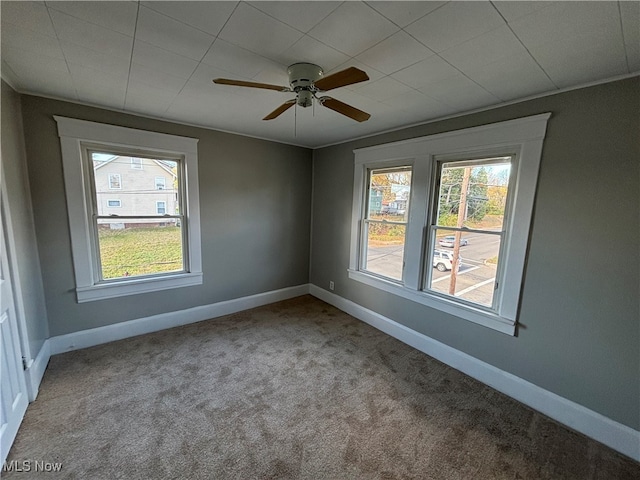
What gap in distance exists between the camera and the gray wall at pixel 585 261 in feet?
5.63

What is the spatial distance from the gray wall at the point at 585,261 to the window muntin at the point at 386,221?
961mm

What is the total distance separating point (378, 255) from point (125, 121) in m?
3.16

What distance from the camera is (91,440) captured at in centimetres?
172

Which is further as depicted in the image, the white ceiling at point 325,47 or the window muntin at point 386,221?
the window muntin at point 386,221

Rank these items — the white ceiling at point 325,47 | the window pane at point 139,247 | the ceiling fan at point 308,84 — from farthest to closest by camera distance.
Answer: the window pane at point 139,247 → the ceiling fan at point 308,84 → the white ceiling at point 325,47

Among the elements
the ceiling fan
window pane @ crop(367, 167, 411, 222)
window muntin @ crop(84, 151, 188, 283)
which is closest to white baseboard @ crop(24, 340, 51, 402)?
window muntin @ crop(84, 151, 188, 283)

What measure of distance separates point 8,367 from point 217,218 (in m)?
2.15

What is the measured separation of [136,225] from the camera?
2.93 meters

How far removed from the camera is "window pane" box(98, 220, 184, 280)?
9.29ft

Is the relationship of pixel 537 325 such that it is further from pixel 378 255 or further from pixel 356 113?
pixel 356 113

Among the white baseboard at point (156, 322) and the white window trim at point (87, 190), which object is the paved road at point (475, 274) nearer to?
the white baseboard at point (156, 322)

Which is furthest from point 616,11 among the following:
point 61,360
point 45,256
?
point 61,360

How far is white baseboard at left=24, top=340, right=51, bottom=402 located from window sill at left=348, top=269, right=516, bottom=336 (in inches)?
125

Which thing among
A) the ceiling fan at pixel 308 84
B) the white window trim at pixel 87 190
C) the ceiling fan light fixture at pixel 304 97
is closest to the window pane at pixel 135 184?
the white window trim at pixel 87 190
